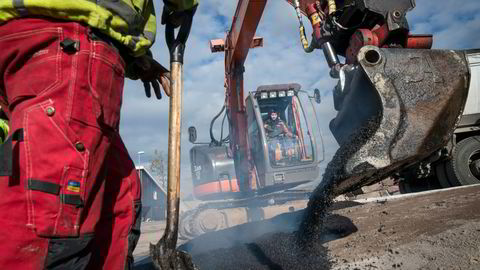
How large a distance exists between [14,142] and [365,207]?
307 cm

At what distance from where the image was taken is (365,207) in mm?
3264

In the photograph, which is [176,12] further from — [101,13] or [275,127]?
[275,127]

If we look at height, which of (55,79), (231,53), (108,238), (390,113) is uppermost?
(231,53)

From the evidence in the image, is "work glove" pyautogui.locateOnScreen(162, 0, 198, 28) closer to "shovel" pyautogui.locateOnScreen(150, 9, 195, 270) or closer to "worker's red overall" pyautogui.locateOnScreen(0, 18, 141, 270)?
"shovel" pyautogui.locateOnScreen(150, 9, 195, 270)

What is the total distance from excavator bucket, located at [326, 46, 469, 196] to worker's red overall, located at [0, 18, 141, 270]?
107 cm

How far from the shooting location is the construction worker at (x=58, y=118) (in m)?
0.97

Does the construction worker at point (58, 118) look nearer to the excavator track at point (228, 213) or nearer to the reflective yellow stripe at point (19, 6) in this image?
the reflective yellow stripe at point (19, 6)

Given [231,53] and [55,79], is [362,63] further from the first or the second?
[231,53]

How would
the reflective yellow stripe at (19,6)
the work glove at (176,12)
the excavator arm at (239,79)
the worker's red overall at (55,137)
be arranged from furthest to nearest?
the excavator arm at (239,79) < the work glove at (176,12) < the reflective yellow stripe at (19,6) < the worker's red overall at (55,137)

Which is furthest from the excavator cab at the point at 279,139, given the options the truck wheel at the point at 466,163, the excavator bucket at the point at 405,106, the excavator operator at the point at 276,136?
the excavator bucket at the point at 405,106

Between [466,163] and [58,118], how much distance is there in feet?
19.5

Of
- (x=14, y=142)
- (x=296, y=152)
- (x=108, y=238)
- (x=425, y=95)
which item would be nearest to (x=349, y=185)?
(x=425, y=95)

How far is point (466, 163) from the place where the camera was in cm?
520

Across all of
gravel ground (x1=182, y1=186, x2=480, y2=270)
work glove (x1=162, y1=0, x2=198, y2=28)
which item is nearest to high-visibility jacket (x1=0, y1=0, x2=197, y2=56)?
work glove (x1=162, y1=0, x2=198, y2=28)
